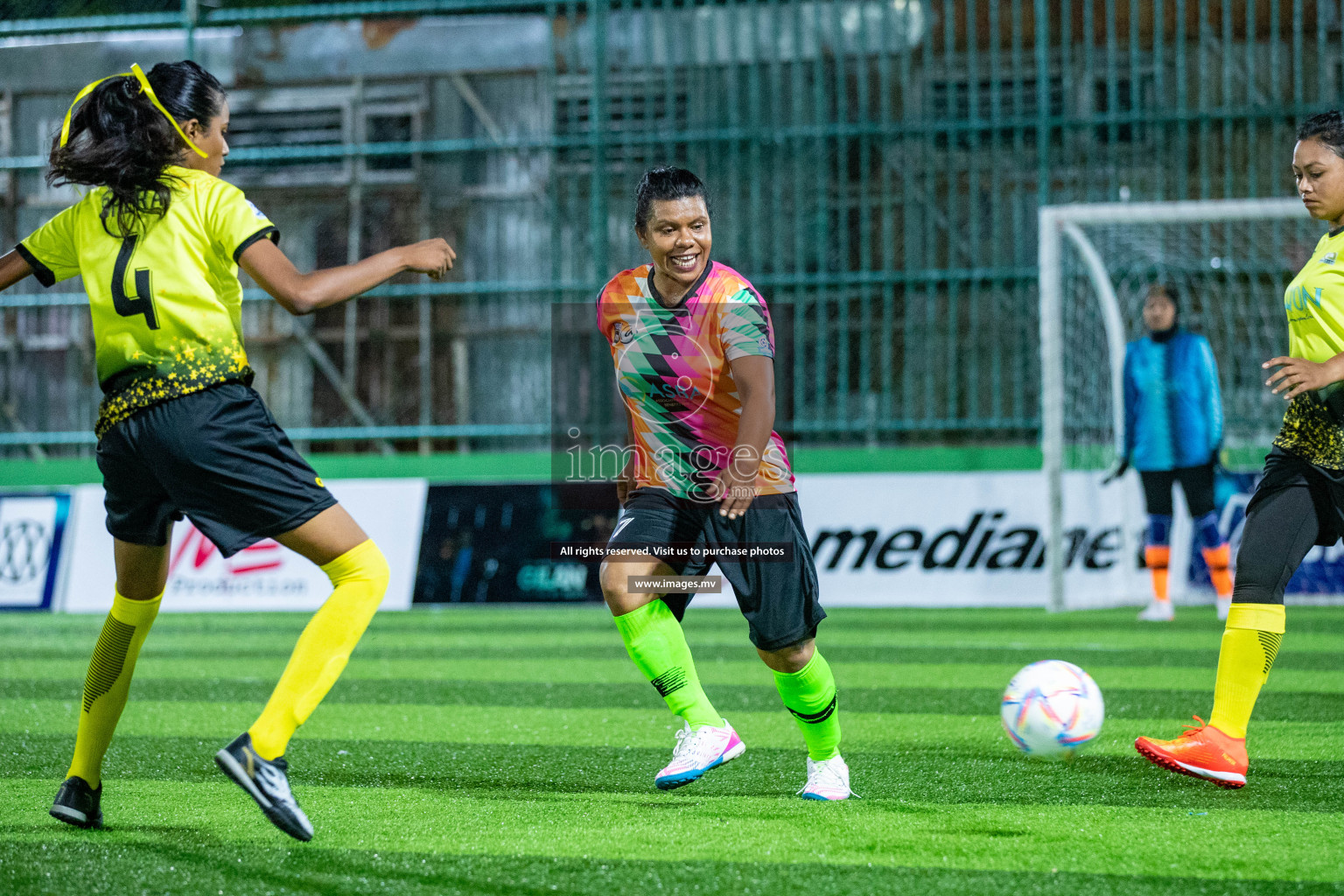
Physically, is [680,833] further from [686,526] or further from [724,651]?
[724,651]

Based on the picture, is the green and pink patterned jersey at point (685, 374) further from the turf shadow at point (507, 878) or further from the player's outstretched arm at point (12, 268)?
the player's outstretched arm at point (12, 268)

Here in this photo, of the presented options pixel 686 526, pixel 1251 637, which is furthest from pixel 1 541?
pixel 1251 637

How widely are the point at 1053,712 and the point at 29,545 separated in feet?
32.9

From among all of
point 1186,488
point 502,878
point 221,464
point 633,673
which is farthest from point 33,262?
point 1186,488

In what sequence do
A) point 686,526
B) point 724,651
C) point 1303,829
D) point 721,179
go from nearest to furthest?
point 1303,829, point 686,526, point 724,651, point 721,179

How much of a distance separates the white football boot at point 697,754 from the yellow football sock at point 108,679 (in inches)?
57.6

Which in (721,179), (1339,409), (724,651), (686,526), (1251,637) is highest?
(721,179)

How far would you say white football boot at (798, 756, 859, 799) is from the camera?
3.94 metres

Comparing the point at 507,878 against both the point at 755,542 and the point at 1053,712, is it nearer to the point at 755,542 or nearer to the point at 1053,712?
the point at 755,542

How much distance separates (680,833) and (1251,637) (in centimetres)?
186

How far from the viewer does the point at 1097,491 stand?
11.1 meters

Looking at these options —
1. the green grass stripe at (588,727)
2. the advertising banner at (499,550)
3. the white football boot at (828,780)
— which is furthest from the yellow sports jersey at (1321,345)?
the advertising banner at (499,550)

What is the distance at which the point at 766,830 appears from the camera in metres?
3.53

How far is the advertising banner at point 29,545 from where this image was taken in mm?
11641
